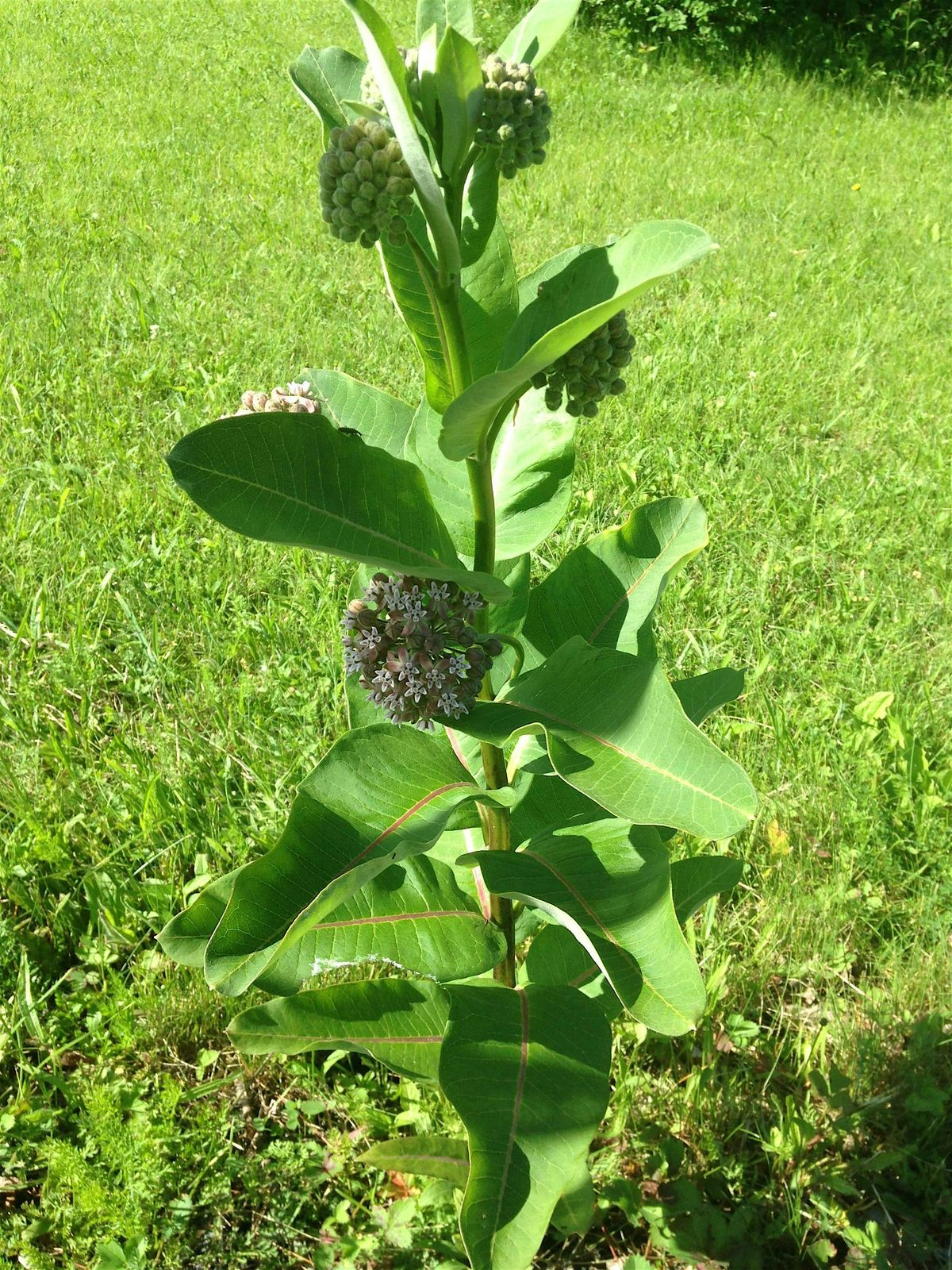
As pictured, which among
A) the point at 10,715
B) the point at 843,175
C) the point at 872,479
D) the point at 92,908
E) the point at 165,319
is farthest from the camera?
the point at 843,175

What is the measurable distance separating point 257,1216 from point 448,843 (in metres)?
0.78

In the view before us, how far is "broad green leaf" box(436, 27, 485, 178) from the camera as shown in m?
1.00

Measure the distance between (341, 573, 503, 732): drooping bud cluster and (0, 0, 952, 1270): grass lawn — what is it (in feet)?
3.49

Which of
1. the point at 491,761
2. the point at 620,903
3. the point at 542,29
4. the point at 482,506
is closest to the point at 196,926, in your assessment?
the point at 491,761

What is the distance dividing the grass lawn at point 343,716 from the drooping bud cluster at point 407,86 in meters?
1.58

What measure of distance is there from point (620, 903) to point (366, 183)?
0.86 meters

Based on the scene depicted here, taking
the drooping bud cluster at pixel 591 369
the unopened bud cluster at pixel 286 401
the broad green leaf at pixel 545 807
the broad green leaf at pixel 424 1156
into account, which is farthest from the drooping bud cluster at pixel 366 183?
the broad green leaf at pixel 424 1156

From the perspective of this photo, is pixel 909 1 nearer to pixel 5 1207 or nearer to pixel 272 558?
pixel 272 558

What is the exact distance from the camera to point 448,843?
1746 millimetres

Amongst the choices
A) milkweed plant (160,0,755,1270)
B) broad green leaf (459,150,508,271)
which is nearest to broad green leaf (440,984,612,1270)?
milkweed plant (160,0,755,1270)

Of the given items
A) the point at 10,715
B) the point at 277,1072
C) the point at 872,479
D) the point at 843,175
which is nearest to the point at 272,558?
the point at 10,715

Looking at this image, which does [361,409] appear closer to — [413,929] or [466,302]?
[466,302]

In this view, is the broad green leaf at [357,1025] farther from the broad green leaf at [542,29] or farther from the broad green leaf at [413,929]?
the broad green leaf at [542,29]

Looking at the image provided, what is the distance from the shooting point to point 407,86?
1.05 m
